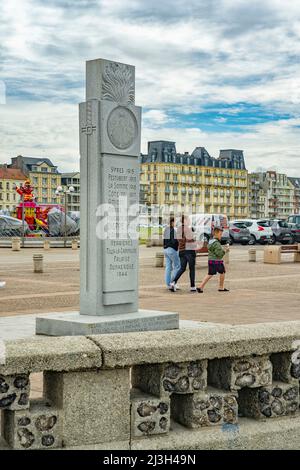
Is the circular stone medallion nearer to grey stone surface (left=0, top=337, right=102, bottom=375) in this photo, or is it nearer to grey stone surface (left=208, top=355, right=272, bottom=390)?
grey stone surface (left=208, top=355, right=272, bottom=390)

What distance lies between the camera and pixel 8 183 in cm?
16988

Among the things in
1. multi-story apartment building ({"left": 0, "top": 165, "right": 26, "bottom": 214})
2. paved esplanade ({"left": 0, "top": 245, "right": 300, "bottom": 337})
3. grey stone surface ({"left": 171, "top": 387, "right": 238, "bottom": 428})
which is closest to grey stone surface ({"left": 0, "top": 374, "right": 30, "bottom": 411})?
grey stone surface ({"left": 171, "top": 387, "right": 238, "bottom": 428})

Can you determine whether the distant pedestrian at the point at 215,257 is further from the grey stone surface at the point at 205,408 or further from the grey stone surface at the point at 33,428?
the grey stone surface at the point at 33,428

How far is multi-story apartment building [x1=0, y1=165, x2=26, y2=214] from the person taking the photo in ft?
555

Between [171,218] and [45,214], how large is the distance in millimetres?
45004

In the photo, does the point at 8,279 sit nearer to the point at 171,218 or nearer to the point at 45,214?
the point at 171,218

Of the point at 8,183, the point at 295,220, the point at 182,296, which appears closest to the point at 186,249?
the point at 182,296

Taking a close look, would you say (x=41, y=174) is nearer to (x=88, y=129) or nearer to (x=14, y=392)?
(x=88, y=129)

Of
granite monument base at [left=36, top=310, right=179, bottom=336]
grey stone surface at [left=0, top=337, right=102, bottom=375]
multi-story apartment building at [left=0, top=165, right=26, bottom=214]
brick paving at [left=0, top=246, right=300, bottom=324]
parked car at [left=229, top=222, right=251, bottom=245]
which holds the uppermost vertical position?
multi-story apartment building at [left=0, top=165, right=26, bottom=214]

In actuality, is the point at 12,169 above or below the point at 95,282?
above

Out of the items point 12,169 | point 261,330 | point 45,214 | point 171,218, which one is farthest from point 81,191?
point 12,169

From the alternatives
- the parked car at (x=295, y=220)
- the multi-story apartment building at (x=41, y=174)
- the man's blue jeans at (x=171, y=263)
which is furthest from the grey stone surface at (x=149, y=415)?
the multi-story apartment building at (x=41, y=174)

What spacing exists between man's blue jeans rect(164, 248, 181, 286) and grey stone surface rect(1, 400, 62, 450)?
1553 centimetres

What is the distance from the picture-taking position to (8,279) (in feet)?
74.4
